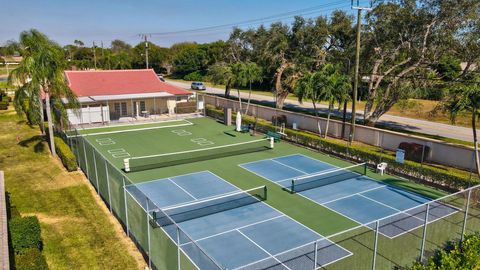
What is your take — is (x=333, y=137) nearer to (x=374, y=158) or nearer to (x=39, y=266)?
(x=374, y=158)

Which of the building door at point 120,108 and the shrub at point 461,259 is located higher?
the building door at point 120,108

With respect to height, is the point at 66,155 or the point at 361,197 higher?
the point at 66,155

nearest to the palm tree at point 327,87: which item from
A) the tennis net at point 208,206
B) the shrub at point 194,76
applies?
the tennis net at point 208,206

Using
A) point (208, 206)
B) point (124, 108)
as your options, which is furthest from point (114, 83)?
point (208, 206)

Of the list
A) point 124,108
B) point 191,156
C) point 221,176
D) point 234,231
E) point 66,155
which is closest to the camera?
point 234,231

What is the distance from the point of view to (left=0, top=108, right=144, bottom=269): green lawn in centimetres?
1332

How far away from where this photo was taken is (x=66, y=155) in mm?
22844

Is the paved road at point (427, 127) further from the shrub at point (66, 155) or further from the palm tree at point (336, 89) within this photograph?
the shrub at point (66, 155)

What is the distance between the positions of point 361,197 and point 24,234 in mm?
14449

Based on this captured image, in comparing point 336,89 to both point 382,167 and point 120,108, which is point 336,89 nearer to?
point 382,167

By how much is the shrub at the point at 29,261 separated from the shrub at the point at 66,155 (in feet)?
37.2

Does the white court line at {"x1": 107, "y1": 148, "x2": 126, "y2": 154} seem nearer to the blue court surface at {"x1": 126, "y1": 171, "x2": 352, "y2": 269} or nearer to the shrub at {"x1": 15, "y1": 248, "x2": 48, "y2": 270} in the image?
the blue court surface at {"x1": 126, "y1": 171, "x2": 352, "y2": 269}

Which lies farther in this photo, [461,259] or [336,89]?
[336,89]

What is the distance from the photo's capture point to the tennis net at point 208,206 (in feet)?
52.2
